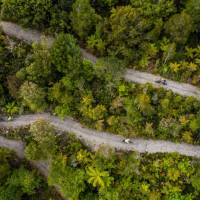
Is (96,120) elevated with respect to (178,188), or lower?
elevated

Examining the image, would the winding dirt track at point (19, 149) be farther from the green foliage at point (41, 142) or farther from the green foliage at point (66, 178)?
the green foliage at point (66, 178)

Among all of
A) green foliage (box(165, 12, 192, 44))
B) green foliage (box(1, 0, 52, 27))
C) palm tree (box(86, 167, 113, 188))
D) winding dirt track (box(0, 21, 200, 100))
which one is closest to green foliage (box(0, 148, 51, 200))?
palm tree (box(86, 167, 113, 188))

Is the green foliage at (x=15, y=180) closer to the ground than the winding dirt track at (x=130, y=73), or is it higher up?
closer to the ground

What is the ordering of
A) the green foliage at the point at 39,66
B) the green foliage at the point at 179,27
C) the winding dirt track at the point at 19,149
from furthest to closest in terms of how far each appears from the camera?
1. the winding dirt track at the point at 19,149
2. the green foliage at the point at 39,66
3. the green foliage at the point at 179,27

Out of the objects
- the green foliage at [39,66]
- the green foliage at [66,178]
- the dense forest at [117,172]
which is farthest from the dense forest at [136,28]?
the green foliage at [66,178]

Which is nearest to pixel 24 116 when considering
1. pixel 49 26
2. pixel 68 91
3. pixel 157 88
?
pixel 68 91

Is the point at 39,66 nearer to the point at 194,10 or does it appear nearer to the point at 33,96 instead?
the point at 33,96

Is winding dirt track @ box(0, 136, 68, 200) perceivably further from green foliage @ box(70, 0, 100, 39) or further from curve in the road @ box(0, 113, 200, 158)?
green foliage @ box(70, 0, 100, 39)

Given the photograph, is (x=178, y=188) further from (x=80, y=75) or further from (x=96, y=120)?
(x=80, y=75)
